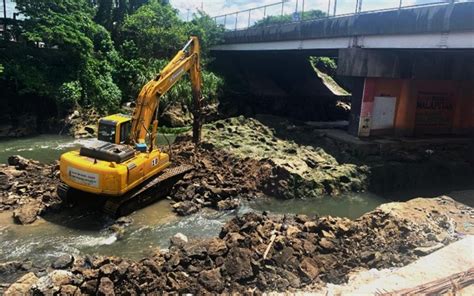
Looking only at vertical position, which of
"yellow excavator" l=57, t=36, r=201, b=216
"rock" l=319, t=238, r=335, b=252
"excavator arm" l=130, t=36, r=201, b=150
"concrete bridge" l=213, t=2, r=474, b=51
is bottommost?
"rock" l=319, t=238, r=335, b=252

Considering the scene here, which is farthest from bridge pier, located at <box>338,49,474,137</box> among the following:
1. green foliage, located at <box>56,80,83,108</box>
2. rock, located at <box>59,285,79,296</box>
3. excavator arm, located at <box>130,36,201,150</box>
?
rock, located at <box>59,285,79,296</box>

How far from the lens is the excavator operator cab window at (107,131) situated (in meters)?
14.6

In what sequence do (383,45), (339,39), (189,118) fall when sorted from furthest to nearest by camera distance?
1. (189,118)
2. (339,39)
3. (383,45)

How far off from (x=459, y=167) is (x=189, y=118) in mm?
18148

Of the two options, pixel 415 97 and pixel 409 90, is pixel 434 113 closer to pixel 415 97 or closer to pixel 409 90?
pixel 415 97

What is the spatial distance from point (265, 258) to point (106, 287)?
Answer: 3.60 m

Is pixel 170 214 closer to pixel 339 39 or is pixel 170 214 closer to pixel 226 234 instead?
pixel 226 234

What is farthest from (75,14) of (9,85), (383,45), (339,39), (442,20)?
(442,20)

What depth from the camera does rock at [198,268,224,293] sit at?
31.1 feet

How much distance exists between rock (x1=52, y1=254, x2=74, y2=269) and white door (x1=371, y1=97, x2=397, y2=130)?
18462 millimetres

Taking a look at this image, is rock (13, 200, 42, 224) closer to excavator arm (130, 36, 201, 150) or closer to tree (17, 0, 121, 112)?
excavator arm (130, 36, 201, 150)

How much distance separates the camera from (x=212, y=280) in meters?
9.61

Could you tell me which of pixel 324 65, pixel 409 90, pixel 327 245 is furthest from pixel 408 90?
pixel 324 65

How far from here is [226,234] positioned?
1203cm
